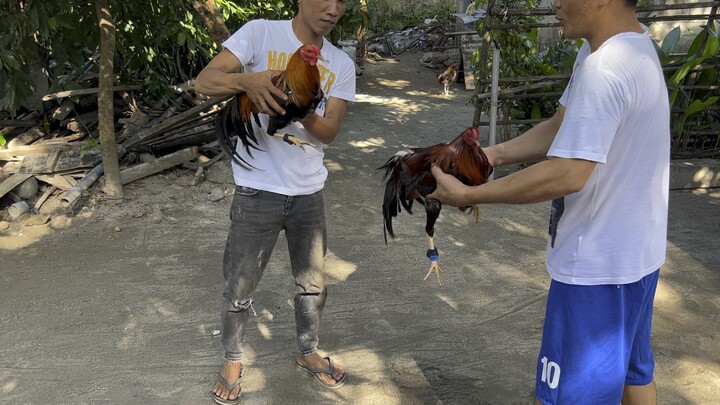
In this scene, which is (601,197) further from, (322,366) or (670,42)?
(670,42)

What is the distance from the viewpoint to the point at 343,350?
3.87m

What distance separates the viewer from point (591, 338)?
2.15 metres

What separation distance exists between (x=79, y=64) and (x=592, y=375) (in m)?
5.40

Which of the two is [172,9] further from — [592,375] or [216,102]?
[592,375]

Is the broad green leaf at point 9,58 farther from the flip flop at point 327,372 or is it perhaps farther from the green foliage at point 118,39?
the flip flop at point 327,372

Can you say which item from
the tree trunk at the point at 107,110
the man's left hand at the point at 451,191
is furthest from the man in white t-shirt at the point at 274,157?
the tree trunk at the point at 107,110

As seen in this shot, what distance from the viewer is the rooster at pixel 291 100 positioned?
8.74 feet

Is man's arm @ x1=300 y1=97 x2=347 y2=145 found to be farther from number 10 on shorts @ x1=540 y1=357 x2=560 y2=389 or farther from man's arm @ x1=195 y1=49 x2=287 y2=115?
number 10 on shorts @ x1=540 y1=357 x2=560 y2=389

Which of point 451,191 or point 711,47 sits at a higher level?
point 451,191

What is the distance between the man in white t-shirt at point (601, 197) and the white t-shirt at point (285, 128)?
87cm

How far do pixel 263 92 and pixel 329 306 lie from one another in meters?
2.13

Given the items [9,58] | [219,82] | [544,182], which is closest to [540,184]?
[544,182]

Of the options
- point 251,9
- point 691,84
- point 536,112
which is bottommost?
point 536,112

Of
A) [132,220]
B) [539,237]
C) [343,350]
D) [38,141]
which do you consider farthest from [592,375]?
[38,141]
